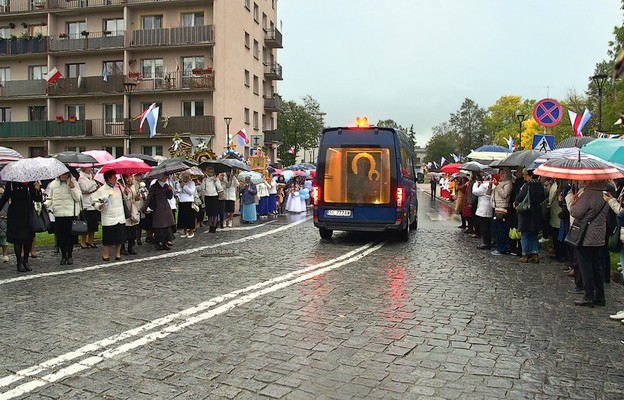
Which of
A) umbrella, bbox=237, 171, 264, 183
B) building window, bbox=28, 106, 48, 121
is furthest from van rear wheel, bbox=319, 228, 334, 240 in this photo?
building window, bbox=28, 106, 48, 121

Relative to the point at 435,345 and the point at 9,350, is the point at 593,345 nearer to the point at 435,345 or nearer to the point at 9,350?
the point at 435,345

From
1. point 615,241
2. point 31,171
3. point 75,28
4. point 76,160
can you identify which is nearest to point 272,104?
point 75,28

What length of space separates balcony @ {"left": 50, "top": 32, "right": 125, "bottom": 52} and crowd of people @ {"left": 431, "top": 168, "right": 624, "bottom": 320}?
31958mm

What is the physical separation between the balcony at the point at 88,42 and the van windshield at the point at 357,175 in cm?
3107

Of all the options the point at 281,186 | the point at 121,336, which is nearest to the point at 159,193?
the point at 121,336

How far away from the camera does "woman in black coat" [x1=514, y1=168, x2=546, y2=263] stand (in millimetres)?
10805

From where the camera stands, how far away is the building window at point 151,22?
40.7 metres

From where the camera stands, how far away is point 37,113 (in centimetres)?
4319

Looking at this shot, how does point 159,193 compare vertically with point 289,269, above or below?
→ above

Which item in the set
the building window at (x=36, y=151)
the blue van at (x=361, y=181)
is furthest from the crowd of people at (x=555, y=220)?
the building window at (x=36, y=151)

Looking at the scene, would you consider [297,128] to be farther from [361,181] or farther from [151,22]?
[361,181]

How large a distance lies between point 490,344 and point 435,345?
588 millimetres

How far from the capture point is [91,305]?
24.5ft

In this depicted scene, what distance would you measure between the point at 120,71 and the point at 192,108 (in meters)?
6.29
